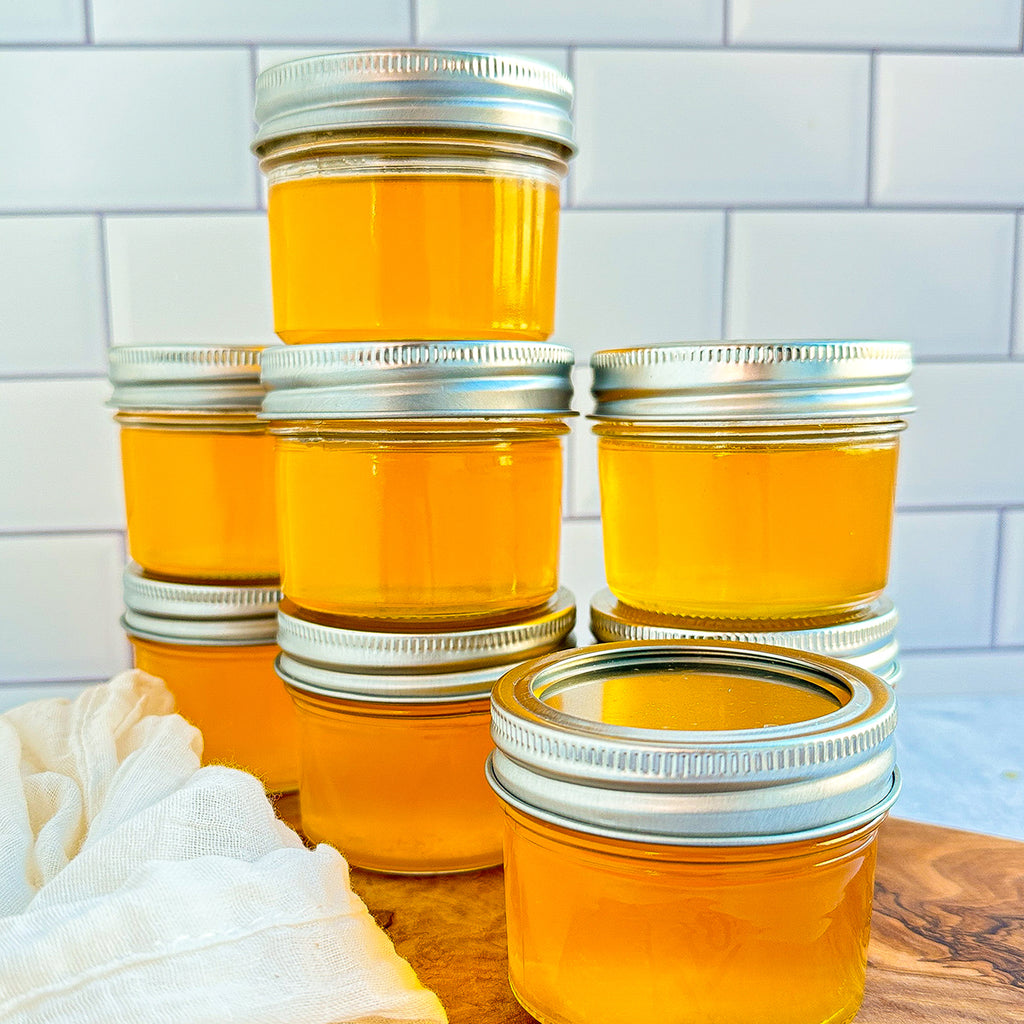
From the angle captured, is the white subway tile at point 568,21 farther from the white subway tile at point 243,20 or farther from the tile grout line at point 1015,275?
the tile grout line at point 1015,275

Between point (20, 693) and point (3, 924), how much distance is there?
59 cm

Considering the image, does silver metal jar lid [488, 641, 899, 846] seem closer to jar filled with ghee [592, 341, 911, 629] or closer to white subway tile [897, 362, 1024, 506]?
jar filled with ghee [592, 341, 911, 629]

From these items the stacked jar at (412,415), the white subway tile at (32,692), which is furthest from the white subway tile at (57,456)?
the stacked jar at (412,415)

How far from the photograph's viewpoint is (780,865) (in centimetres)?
45

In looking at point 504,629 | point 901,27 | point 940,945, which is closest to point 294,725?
point 504,629

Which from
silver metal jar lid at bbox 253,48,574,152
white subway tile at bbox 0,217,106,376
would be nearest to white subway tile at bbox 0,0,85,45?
white subway tile at bbox 0,217,106,376

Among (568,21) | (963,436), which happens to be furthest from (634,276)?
(963,436)

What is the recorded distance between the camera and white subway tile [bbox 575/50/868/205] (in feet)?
3.10

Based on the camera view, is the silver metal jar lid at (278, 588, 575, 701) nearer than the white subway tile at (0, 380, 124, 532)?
Yes

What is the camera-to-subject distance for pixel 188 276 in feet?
3.10

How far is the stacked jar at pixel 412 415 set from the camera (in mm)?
604

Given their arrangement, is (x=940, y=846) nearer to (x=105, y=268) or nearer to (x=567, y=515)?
(x=567, y=515)

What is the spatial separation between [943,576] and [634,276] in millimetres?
419

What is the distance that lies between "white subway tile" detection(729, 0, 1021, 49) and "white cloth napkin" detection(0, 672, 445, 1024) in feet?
2.54
